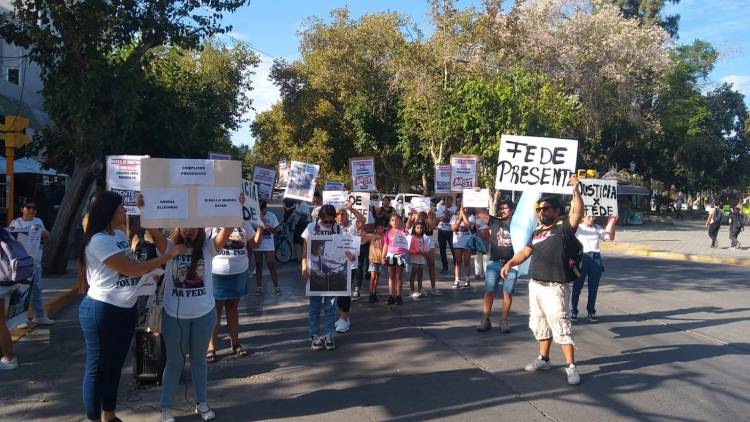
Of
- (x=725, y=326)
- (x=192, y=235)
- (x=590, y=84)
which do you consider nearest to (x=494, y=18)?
(x=590, y=84)

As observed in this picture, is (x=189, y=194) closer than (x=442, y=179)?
Yes

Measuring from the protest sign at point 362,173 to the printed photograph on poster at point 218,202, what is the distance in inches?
405

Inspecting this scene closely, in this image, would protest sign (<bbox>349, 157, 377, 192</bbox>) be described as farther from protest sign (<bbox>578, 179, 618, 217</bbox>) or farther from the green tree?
protest sign (<bbox>578, 179, 618, 217</bbox>)

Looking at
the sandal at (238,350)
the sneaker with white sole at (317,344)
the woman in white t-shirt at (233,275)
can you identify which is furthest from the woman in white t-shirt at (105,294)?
the sneaker with white sole at (317,344)

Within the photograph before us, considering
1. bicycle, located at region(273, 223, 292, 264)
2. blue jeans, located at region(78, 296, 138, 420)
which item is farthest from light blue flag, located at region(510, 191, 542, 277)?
bicycle, located at region(273, 223, 292, 264)

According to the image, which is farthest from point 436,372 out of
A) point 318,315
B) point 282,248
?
point 282,248

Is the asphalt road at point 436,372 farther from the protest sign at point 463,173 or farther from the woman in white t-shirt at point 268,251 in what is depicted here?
the protest sign at point 463,173

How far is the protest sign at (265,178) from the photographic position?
13.7 metres

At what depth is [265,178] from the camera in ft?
45.4

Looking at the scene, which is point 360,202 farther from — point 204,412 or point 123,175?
point 204,412

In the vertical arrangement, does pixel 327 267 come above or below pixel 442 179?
below

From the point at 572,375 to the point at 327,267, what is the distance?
116 inches

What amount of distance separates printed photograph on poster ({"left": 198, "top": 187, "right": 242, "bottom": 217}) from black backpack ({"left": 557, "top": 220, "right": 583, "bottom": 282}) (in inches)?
128

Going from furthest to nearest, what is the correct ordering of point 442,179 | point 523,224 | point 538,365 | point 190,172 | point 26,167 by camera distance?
point 26,167 < point 442,179 < point 523,224 < point 538,365 < point 190,172
